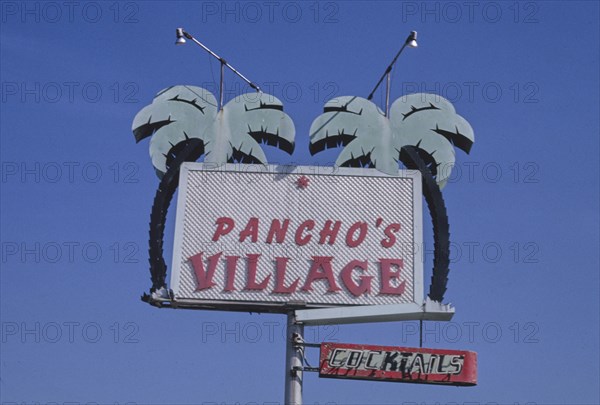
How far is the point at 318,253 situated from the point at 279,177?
5.27ft

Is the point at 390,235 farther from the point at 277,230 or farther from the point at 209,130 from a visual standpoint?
the point at 209,130

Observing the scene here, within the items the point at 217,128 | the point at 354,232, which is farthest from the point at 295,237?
the point at 217,128

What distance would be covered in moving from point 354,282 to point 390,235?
1.13 m

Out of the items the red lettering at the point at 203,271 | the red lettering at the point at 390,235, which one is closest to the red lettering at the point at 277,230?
the red lettering at the point at 203,271

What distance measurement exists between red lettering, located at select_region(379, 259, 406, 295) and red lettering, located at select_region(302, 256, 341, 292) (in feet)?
2.75

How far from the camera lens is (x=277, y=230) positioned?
2444 centimetres

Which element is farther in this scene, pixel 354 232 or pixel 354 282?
pixel 354 232

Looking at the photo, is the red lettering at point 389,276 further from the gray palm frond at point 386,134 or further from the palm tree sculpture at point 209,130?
the palm tree sculpture at point 209,130

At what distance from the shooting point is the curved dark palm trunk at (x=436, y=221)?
24156mm

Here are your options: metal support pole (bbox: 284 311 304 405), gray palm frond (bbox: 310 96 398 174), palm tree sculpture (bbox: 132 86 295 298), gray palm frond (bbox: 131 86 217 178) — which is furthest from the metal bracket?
gray palm frond (bbox: 131 86 217 178)

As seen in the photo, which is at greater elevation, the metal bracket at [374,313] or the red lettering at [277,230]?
the red lettering at [277,230]

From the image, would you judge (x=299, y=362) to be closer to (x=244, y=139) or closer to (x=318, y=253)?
(x=318, y=253)

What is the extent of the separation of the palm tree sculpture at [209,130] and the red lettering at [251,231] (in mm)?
1201

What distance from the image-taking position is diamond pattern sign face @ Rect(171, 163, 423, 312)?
79.0 feet
